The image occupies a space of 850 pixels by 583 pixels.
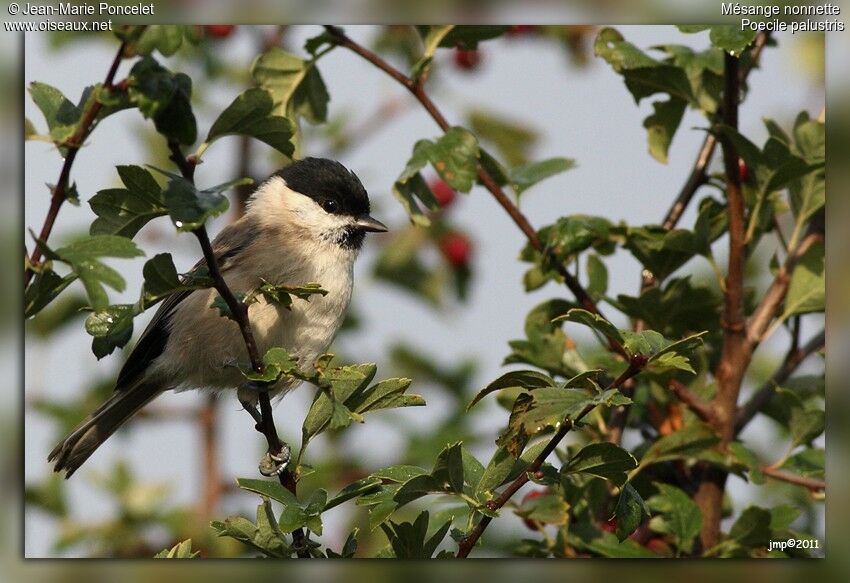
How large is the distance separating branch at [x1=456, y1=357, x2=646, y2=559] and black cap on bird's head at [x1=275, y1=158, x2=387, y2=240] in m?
1.88

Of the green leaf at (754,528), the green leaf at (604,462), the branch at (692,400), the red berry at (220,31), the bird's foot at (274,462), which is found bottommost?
the green leaf at (754,528)

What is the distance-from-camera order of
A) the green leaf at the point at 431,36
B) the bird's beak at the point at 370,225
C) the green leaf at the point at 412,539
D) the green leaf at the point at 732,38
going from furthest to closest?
the bird's beak at the point at 370,225
the green leaf at the point at 431,36
the green leaf at the point at 732,38
the green leaf at the point at 412,539

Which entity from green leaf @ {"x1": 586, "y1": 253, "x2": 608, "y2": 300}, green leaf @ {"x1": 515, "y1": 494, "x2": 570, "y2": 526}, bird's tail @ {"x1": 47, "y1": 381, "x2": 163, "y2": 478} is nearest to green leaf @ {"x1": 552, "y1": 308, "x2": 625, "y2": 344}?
green leaf @ {"x1": 515, "y1": 494, "x2": 570, "y2": 526}

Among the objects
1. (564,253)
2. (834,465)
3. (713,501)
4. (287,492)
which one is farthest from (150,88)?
(713,501)

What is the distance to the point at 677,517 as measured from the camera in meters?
2.53

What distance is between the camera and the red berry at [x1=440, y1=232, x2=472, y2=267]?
4.03m

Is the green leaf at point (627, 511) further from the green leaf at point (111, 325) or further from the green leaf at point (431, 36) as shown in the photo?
the green leaf at point (431, 36)

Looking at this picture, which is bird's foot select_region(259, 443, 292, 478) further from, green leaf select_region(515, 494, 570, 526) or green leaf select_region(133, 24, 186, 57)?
green leaf select_region(133, 24, 186, 57)

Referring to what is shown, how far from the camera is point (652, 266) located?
281cm

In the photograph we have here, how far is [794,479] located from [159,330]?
217 centimetres

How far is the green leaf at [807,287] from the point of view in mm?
2639

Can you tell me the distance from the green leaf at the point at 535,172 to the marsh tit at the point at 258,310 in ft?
2.66

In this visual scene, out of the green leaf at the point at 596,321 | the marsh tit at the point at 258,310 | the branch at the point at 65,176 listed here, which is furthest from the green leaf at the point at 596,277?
the branch at the point at 65,176

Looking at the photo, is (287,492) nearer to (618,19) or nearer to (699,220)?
(699,220)
